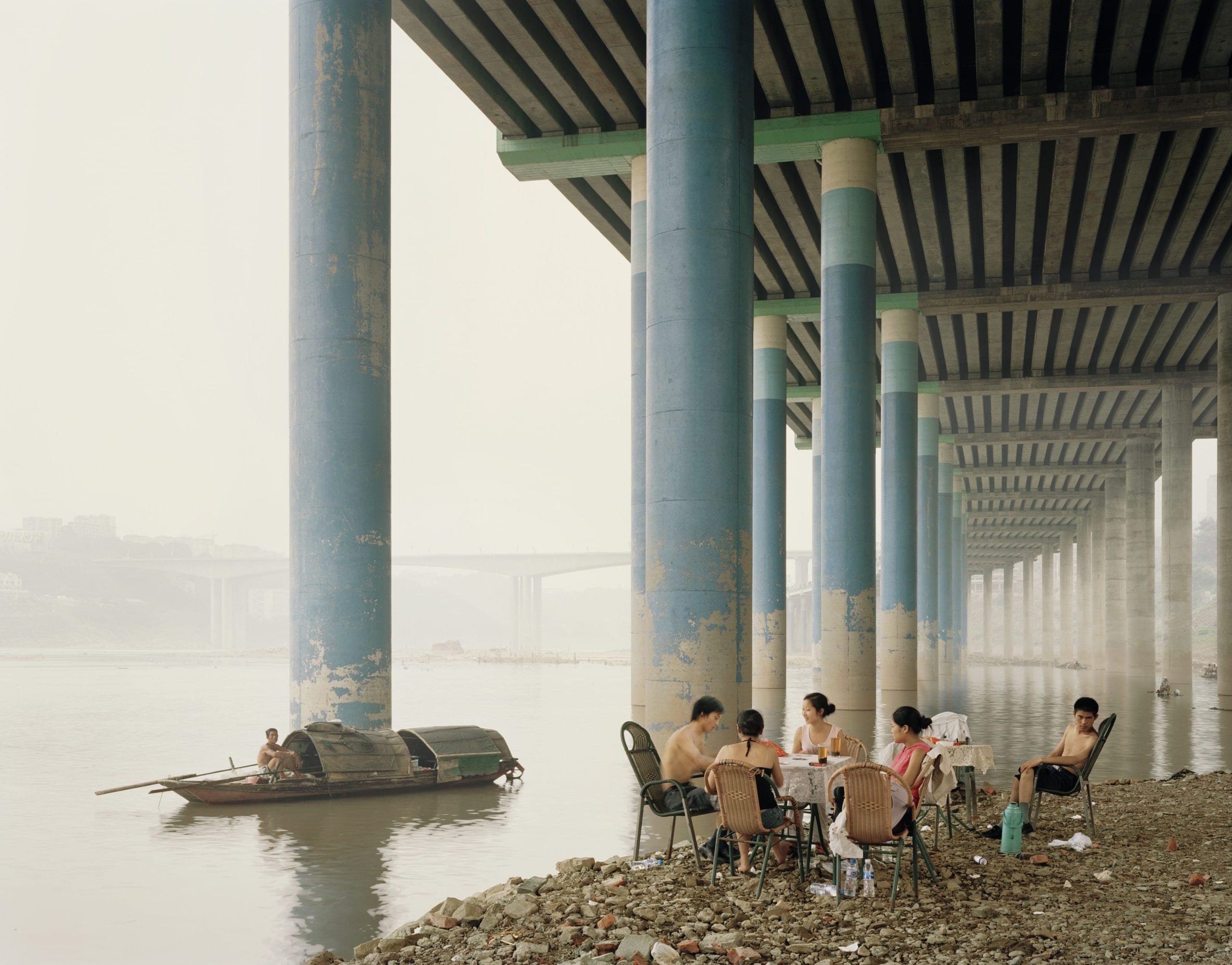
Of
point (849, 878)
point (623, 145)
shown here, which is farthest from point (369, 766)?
point (623, 145)

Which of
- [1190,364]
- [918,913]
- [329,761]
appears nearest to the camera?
[918,913]

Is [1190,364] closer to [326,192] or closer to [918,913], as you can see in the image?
[326,192]

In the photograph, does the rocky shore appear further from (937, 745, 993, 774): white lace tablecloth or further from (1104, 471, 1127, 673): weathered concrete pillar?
(1104, 471, 1127, 673): weathered concrete pillar

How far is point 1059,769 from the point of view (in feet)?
31.6

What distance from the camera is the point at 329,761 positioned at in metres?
12.6

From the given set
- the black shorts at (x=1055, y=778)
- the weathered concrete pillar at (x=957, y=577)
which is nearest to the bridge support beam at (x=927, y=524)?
A: the weathered concrete pillar at (x=957, y=577)

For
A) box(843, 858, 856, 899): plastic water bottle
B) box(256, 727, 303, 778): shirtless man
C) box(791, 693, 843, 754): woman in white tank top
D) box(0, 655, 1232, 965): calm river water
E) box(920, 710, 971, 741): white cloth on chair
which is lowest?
box(0, 655, 1232, 965): calm river water

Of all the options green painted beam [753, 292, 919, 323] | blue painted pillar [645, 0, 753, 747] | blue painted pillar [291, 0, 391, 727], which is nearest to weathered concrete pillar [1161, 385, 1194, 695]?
green painted beam [753, 292, 919, 323]

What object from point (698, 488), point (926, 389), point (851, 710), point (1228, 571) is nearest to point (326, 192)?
point (698, 488)

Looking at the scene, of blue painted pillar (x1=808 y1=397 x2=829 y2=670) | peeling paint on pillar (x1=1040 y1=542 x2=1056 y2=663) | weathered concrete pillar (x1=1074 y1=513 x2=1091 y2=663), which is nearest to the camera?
blue painted pillar (x1=808 y1=397 x2=829 y2=670)

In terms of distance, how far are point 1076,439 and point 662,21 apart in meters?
44.8

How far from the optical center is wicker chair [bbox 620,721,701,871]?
817cm

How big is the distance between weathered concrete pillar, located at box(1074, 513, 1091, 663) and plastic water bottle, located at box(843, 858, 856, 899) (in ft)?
230

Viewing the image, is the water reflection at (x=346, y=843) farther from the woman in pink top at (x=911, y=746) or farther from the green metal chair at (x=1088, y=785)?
the green metal chair at (x=1088, y=785)
